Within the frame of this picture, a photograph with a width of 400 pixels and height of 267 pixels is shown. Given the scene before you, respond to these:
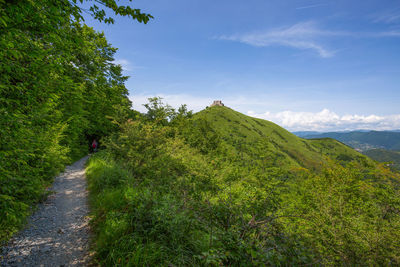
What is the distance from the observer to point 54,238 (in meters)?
4.73

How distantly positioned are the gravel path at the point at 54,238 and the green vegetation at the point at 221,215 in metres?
0.45

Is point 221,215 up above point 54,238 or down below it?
above

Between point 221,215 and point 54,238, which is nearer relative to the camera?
point 221,215

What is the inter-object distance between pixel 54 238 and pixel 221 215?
15.8 ft

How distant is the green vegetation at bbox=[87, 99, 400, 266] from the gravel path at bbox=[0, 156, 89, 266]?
1.49 feet

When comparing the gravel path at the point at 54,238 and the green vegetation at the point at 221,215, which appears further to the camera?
the gravel path at the point at 54,238

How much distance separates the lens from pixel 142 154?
33.6 feet

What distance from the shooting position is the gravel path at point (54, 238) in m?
3.88

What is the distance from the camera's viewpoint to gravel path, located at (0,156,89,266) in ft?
12.7

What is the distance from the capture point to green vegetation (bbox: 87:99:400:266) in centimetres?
333

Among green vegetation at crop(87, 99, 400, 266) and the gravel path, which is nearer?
green vegetation at crop(87, 99, 400, 266)

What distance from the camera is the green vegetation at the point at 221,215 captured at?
10.9 ft

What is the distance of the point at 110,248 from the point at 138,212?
0.95 m

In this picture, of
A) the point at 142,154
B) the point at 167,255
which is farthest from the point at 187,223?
the point at 142,154
